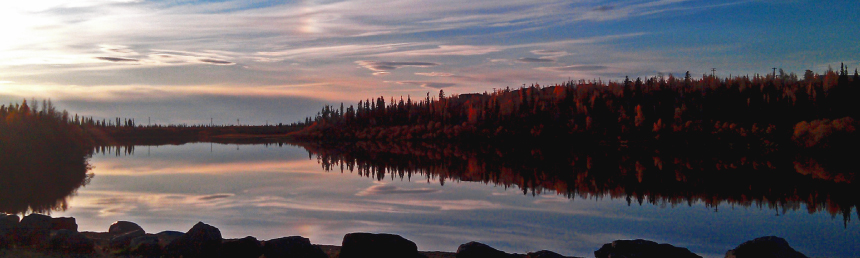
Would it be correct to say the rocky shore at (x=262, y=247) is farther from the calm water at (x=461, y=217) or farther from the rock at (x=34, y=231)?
the calm water at (x=461, y=217)

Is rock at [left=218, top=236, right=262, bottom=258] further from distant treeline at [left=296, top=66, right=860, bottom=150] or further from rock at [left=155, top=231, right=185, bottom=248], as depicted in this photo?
distant treeline at [left=296, top=66, right=860, bottom=150]

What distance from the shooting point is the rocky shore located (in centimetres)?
690

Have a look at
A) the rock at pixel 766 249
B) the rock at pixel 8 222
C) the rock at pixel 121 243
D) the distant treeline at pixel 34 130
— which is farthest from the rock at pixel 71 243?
the distant treeline at pixel 34 130

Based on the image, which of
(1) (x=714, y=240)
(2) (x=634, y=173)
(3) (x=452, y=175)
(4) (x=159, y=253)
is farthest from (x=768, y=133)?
(4) (x=159, y=253)

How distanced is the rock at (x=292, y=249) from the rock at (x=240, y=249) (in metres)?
0.21

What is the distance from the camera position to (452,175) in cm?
2227

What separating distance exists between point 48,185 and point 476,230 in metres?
13.3

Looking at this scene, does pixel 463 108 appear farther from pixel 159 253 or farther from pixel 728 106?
pixel 159 253

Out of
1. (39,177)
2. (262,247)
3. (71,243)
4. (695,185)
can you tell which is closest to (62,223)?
(71,243)

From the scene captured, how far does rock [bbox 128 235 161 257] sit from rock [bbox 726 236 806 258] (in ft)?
20.5

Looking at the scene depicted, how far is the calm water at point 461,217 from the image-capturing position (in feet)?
30.6

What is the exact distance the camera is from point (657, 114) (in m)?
67.8

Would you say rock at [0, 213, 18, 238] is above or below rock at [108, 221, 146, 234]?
above

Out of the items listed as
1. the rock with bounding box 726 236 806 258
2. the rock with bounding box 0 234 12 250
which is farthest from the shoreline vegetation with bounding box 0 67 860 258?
the rock with bounding box 726 236 806 258
